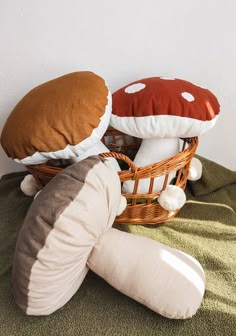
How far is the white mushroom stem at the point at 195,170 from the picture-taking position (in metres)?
0.86

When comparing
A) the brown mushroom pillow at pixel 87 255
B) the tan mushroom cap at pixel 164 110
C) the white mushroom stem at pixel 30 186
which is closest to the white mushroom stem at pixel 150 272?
the brown mushroom pillow at pixel 87 255

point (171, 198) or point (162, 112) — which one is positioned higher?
point (162, 112)

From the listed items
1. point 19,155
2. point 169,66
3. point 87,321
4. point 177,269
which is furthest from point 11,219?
point 169,66

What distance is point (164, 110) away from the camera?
698 millimetres

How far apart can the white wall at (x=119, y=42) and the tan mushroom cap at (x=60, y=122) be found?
0.22 meters

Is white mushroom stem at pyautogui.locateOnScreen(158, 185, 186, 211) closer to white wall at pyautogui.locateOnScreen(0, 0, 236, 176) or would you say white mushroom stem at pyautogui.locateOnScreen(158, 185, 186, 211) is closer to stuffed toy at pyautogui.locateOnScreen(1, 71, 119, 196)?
stuffed toy at pyautogui.locateOnScreen(1, 71, 119, 196)

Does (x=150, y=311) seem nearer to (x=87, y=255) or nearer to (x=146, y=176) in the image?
(x=87, y=255)

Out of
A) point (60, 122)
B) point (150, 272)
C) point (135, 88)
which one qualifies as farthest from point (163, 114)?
point (150, 272)

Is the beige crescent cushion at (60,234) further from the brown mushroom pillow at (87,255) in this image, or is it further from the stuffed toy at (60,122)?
the stuffed toy at (60,122)

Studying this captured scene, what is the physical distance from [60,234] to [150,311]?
0.78ft

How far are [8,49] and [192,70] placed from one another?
0.53 meters

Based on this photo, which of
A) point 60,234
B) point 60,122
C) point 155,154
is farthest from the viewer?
point 155,154

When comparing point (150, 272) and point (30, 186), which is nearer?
point (150, 272)

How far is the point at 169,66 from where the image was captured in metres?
0.92
